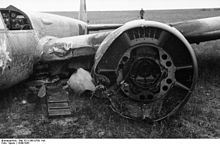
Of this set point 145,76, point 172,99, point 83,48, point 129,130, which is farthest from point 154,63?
point 83,48

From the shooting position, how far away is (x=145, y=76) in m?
3.65

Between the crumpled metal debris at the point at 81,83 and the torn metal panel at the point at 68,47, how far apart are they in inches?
18.8

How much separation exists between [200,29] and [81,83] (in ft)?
8.40

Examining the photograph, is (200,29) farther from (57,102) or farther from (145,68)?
(57,102)

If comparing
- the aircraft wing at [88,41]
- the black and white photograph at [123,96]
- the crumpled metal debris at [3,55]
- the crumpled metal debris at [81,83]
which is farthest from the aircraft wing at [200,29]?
the crumpled metal debris at [3,55]

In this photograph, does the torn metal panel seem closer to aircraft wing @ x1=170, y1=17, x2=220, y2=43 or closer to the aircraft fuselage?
the aircraft fuselage

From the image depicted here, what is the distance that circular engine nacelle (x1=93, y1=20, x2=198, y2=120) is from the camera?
11.6ft

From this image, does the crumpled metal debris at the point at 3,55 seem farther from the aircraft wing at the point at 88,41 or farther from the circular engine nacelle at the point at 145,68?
the circular engine nacelle at the point at 145,68

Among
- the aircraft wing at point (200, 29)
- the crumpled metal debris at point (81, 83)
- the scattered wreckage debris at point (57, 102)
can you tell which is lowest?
the scattered wreckage debris at point (57, 102)

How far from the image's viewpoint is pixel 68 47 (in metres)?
4.83

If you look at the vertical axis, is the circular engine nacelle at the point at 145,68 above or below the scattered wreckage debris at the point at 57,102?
above

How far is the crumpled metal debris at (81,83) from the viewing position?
4.38m

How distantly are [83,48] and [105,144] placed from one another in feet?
7.34

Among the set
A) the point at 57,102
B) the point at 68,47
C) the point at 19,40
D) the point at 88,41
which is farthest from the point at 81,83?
the point at 19,40
